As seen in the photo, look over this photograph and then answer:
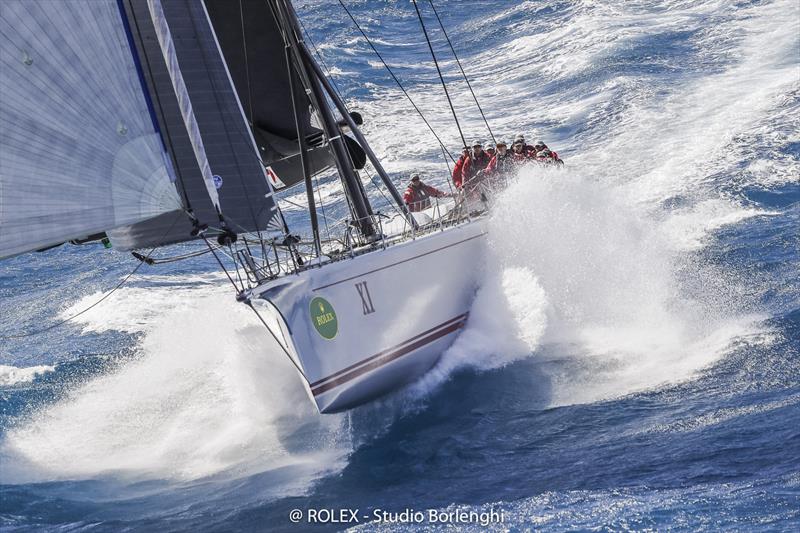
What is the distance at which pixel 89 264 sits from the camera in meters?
18.9

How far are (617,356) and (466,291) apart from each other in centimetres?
194

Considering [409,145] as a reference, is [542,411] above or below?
below

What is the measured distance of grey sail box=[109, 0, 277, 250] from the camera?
922cm

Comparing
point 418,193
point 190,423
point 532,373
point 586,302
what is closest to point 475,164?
point 418,193

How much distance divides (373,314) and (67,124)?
12.7 ft

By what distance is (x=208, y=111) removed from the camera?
923 cm

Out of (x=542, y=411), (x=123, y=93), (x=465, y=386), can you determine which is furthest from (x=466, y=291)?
(x=123, y=93)

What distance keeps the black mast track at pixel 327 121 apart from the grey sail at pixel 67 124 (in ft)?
10.6

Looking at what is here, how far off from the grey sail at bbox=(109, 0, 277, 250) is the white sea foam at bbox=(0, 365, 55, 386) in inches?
177

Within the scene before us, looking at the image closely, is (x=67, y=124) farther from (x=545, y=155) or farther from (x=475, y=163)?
(x=545, y=155)

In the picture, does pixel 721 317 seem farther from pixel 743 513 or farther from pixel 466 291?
pixel 743 513

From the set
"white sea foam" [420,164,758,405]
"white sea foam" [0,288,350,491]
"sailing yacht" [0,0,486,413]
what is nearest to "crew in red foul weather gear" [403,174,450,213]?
"sailing yacht" [0,0,486,413]

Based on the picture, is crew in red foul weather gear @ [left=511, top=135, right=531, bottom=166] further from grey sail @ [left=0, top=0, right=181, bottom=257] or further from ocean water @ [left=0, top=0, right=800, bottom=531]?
grey sail @ [left=0, top=0, right=181, bottom=257]

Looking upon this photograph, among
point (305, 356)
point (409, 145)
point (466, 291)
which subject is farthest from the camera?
point (409, 145)
